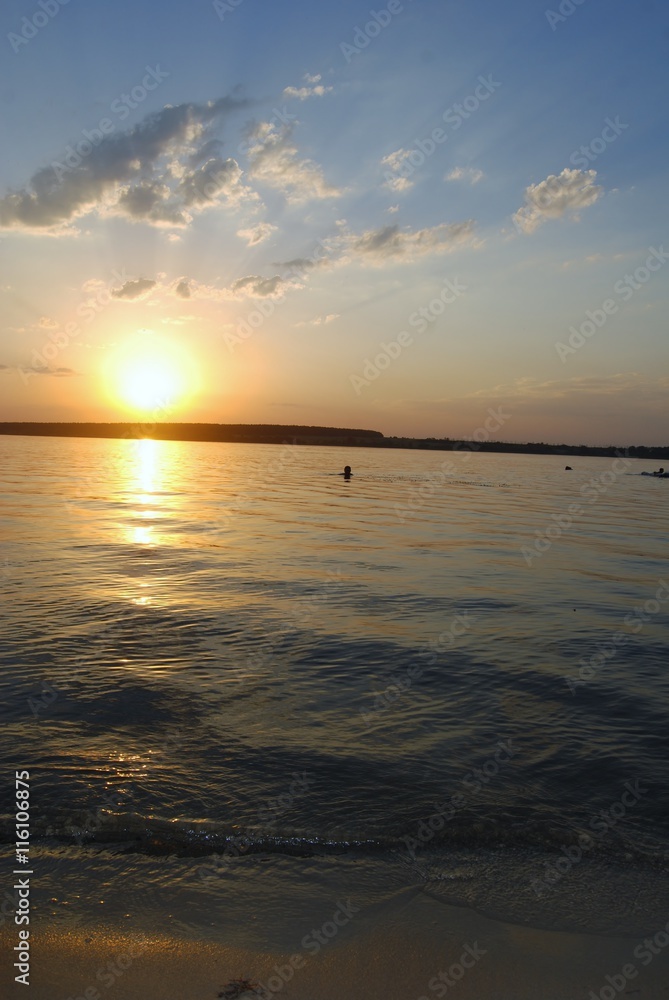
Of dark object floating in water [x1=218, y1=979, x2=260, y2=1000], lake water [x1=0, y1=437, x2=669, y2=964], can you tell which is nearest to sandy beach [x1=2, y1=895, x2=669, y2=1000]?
dark object floating in water [x1=218, y1=979, x2=260, y2=1000]

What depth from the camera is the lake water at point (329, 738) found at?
18.0ft

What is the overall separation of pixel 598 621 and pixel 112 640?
10144 millimetres

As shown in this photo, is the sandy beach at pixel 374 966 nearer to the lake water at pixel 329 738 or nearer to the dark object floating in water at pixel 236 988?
the dark object floating in water at pixel 236 988

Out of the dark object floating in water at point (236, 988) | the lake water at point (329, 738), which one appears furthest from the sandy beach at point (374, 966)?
the lake water at point (329, 738)

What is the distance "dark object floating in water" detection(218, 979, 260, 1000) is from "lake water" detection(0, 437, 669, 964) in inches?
15.6

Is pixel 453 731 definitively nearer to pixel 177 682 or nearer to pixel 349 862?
pixel 349 862

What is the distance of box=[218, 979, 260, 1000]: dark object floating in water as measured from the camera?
4156mm

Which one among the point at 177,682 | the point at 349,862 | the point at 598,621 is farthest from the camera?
the point at 598,621

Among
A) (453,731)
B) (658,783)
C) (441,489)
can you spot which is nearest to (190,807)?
(453,731)

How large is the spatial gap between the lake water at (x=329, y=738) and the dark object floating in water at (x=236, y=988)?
40 cm

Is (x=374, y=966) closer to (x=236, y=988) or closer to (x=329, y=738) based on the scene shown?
(x=236, y=988)

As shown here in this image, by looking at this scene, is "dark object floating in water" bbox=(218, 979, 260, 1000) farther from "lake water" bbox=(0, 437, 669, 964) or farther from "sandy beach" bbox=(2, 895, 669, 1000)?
"lake water" bbox=(0, 437, 669, 964)

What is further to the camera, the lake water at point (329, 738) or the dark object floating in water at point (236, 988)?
the lake water at point (329, 738)

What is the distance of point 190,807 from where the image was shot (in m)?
6.57
